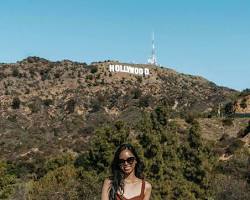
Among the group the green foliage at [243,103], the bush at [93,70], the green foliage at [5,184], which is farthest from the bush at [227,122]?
the bush at [93,70]

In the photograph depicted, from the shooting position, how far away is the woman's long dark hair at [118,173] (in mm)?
5113

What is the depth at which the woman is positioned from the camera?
5.09 metres

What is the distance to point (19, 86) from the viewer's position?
363 ft

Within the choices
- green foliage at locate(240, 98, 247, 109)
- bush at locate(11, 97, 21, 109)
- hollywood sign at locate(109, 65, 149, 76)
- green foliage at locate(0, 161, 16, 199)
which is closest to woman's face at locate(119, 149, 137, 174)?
green foliage at locate(0, 161, 16, 199)

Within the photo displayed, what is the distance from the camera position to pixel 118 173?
17.1 feet

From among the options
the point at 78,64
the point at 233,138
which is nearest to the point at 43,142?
the point at 233,138

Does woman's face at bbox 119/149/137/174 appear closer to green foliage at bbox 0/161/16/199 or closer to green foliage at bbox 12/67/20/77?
green foliage at bbox 0/161/16/199

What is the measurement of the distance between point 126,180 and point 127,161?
17 cm

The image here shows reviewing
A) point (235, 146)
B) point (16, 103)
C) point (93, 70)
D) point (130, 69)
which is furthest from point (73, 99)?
point (235, 146)

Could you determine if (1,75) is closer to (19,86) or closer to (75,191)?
(19,86)

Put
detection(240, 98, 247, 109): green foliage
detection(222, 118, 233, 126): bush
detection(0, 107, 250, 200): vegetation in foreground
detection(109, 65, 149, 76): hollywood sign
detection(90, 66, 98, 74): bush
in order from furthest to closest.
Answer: detection(109, 65, 149, 76): hollywood sign, detection(90, 66, 98, 74): bush, detection(240, 98, 247, 109): green foliage, detection(222, 118, 233, 126): bush, detection(0, 107, 250, 200): vegetation in foreground

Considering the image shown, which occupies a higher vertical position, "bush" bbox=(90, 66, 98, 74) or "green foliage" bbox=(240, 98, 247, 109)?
"bush" bbox=(90, 66, 98, 74)

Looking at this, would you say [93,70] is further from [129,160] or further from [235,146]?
[129,160]

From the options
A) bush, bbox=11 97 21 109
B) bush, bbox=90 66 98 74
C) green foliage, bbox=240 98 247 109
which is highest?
bush, bbox=90 66 98 74
